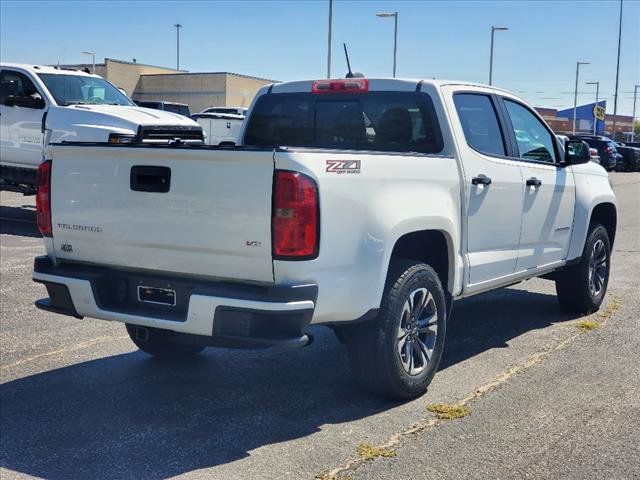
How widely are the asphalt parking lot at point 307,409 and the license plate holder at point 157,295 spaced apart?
72cm

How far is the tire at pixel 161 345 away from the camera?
17.5ft

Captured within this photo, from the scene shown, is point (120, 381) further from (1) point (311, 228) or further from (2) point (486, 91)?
(2) point (486, 91)

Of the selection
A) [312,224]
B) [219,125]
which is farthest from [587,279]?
[219,125]

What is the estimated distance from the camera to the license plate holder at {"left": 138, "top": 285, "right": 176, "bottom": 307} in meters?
4.52

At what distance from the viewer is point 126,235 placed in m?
4.62

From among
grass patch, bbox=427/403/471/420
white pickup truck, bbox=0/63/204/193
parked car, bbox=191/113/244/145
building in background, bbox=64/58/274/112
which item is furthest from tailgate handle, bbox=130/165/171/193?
building in background, bbox=64/58/274/112

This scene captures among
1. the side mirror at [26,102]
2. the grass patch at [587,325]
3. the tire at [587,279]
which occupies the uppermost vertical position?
the side mirror at [26,102]

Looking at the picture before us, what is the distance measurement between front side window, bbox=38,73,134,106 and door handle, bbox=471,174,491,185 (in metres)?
8.76

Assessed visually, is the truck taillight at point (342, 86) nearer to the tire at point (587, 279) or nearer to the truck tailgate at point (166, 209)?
the truck tailgate at point (166, 209)

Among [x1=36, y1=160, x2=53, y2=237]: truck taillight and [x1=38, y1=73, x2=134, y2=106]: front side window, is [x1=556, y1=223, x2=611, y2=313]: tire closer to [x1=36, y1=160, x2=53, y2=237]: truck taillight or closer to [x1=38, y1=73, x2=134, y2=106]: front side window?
[x1=36, y1=160, x2=53, y2=237]: truck taillight

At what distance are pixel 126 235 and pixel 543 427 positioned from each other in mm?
2603

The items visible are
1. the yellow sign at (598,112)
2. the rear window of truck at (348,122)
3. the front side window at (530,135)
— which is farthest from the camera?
the yellow sign at (598,112)

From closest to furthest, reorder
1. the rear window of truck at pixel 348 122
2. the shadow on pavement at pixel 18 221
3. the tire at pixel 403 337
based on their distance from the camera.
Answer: the tire at pixel 403 337, the rear window of truck at pixel 348 122, the shadow on pavement at pixel 18 221

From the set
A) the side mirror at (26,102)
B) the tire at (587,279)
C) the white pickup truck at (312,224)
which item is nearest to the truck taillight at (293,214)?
the white pickup truck at (312,224)
